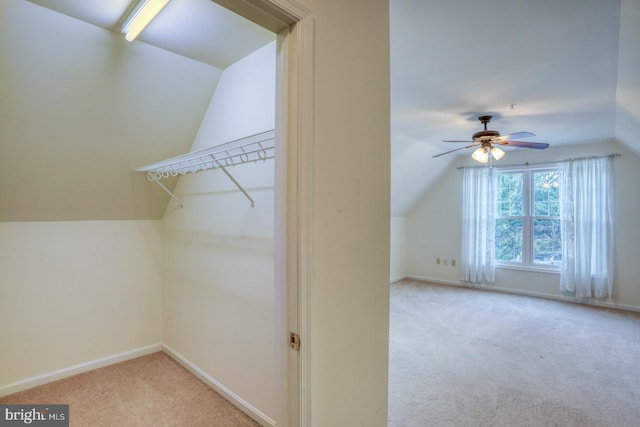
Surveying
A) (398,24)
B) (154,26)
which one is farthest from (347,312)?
(154,26)

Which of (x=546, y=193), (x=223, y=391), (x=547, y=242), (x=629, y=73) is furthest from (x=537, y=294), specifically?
(x=223, y=391)

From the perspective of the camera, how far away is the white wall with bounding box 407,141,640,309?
430 cm

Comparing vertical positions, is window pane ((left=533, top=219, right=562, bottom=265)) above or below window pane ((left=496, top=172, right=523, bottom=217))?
below

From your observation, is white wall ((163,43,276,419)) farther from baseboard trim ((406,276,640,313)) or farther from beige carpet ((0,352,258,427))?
baseboard trim ((406,276,640,313))

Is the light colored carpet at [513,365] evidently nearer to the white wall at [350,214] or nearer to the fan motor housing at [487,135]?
the white wall at [350,214]

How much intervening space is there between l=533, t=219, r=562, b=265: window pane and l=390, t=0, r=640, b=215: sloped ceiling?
5.01 ft

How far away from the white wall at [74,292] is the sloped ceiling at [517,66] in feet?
8.68

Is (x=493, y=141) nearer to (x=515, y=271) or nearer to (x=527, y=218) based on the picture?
(x=527, y=218)

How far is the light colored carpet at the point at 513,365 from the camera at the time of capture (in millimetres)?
2119

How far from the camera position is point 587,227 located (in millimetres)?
4543

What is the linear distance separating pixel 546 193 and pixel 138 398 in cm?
582

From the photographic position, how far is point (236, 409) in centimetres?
211
